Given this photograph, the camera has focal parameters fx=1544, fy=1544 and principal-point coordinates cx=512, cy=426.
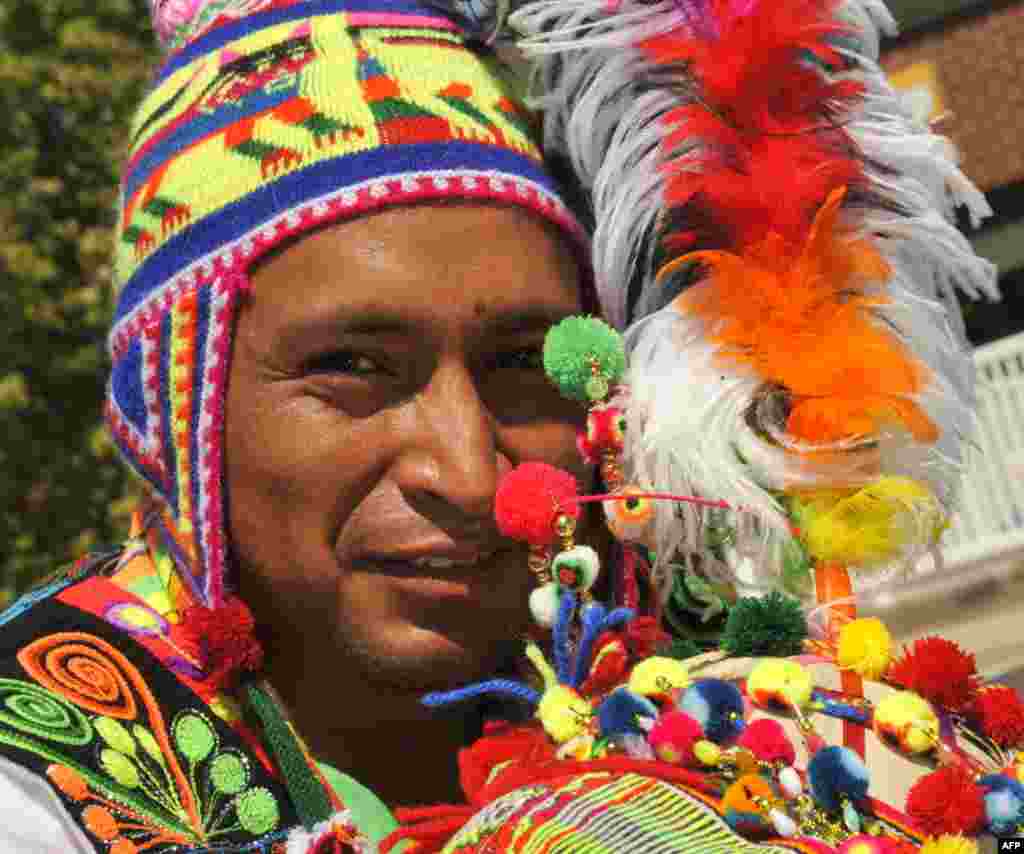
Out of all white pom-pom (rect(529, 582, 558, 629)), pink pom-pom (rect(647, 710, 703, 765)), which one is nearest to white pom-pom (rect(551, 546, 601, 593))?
white pom-pom (rect(529, 582, 558, 629))

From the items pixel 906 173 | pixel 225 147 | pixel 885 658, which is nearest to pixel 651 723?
pixel 885 658

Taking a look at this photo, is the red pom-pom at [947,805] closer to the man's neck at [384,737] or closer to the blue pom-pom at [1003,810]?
the blue pom-pom at [1003,810]

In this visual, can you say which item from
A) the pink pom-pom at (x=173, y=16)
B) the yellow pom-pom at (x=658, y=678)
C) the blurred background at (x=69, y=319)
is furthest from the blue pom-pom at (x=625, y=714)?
the blurred background at (x=69, y=319)

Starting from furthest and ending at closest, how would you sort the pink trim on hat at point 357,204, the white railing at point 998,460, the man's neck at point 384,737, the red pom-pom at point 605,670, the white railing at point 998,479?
the white railing at point 998,460 < the white railing at point 998,479 < the man's neck at point 384,737 < the pink trim on hat at point 357,204 < the red pom-pom at point 605,670

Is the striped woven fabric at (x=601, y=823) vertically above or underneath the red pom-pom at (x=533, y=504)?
underneath

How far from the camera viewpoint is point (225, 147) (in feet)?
7.41

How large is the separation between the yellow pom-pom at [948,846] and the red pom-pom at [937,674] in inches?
9.8

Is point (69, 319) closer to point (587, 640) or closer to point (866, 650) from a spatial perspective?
point (587, 640)

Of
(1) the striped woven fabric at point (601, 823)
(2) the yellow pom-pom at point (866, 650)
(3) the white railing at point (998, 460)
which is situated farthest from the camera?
(3) the white railing at point (998, 460)

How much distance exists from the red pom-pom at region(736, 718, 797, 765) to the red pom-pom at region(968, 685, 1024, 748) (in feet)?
0.95

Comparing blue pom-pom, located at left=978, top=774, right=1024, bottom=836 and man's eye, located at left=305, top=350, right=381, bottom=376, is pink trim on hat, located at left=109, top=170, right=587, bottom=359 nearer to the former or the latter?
man's eye, located at left=305, top=350, right=381, bottom=376

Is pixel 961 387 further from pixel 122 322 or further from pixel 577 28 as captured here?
pixel 122 322

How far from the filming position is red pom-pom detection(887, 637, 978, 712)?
179 centimetres

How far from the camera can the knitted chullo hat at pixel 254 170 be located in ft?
7.24
